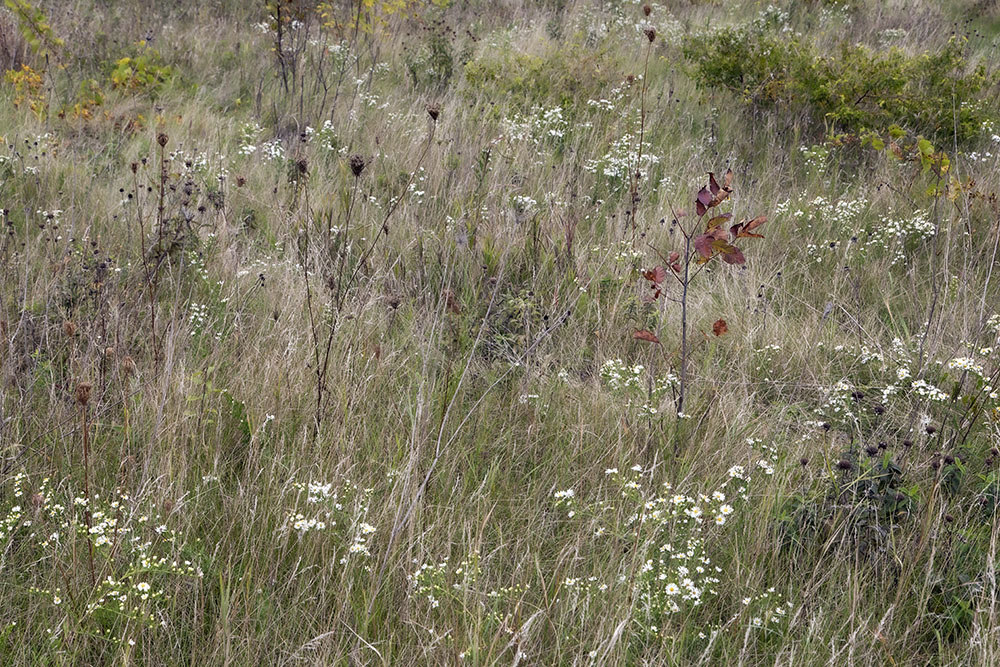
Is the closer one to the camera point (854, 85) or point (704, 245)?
point (704, 245)

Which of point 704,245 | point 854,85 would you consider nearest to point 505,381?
point 704,245

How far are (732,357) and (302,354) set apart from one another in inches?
65.7

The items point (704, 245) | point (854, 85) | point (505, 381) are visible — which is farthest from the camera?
point (854, 85)

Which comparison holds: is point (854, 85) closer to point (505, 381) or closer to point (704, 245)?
point (704, 245)

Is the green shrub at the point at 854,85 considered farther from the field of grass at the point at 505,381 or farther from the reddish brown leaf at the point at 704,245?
the reddish brown leaf at the point at 704,245

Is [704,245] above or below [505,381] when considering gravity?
above

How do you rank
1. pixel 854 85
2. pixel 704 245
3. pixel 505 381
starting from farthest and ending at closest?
pixel 854 85 < pixel 505 381 < pixel 704 245

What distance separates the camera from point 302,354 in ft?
9.34

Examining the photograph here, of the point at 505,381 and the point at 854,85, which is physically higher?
the point at 854,85

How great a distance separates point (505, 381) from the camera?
9.61 ft

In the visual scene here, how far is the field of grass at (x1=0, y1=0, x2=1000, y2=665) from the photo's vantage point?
192 cm

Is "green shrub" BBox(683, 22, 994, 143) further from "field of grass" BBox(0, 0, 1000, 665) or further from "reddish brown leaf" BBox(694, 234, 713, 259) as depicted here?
"reddish brown leaf" BBox(694, 234, 713, 259)

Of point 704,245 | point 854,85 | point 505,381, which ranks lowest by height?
point 505,381

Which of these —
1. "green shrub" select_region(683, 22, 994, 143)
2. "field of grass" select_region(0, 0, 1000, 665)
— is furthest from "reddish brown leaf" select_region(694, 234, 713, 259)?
"green shrub" select_region(683, 22, 994, 143)
